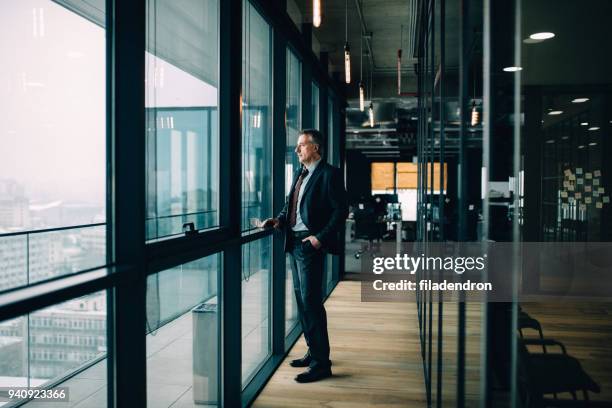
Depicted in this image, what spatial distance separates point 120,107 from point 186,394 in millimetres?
1956

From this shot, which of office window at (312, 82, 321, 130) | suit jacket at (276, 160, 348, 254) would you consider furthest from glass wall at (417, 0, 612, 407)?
office window at (312, 82, 321, 130)

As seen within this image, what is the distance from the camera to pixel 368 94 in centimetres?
978

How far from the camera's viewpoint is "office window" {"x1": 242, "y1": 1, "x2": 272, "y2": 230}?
3.64m

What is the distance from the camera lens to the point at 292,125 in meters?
5.05

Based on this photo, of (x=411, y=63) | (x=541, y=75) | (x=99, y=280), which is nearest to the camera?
(x=99, y=280)

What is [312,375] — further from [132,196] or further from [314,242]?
[132,196]

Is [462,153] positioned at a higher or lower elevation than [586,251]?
higher

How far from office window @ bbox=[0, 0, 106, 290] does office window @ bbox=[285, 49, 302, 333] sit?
2190 mm

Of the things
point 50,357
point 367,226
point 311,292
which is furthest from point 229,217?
point 367,226

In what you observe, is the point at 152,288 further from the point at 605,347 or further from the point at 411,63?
the point at 411,63

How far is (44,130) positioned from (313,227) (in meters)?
1.84

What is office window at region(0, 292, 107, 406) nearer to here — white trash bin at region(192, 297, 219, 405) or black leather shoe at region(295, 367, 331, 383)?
white trash bin at region(192, 297, 219, 405)

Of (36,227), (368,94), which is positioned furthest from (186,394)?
(368,94)

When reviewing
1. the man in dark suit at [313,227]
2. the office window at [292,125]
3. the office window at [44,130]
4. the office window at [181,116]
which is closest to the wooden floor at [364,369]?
the man in dark suit at [313,227]
